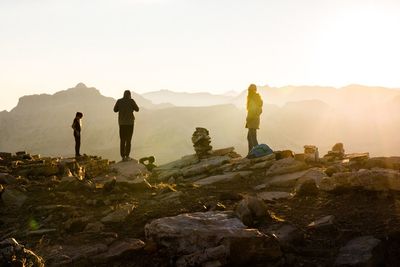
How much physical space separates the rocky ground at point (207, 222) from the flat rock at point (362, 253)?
0.01 meters

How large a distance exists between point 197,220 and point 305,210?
2.19 metres

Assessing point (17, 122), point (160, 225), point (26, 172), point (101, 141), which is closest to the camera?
point (160, 225)

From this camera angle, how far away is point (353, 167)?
35.6 ft

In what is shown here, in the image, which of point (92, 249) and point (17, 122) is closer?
point (92, 249)

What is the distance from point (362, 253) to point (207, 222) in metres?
1.91

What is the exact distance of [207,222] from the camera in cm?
571

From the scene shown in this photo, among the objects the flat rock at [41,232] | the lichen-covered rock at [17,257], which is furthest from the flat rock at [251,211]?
the flat rock at [41,232]

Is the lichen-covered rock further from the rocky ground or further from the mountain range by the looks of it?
the mountain range

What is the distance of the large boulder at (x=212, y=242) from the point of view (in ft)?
16.6

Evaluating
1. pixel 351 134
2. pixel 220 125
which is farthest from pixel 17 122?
pixel 351 134

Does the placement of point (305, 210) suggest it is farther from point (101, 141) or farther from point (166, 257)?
point (101, 141)

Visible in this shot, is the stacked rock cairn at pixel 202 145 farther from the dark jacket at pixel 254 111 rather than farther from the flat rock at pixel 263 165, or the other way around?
the flat rock at pixel 263 165

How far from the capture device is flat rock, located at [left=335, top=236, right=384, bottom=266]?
504cm

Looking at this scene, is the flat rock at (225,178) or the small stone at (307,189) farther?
the flat rock at (225,178)
